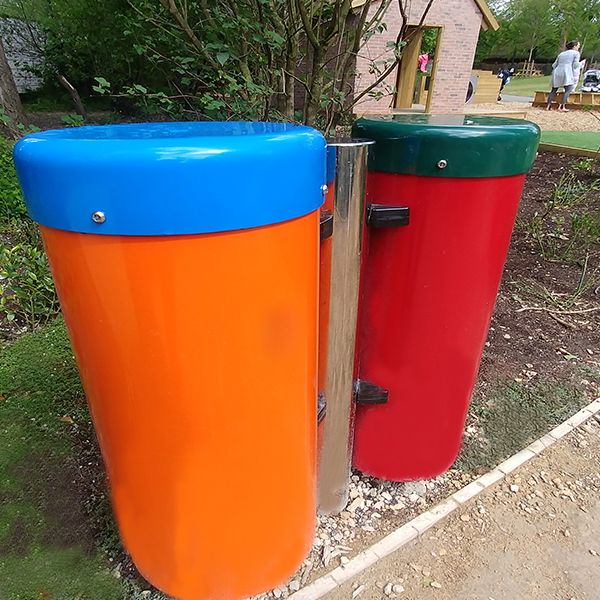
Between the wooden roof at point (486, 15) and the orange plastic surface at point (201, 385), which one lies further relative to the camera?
the wooden roof at point (486, 15)

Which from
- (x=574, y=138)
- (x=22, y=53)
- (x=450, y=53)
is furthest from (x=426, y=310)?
(x=22, y=53)

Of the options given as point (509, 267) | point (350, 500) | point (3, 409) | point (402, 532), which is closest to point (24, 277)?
point (3, 409)

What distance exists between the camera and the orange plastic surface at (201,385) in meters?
0.97

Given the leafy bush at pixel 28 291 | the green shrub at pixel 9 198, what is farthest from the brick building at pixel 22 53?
the leafy bush at pixel 28 291

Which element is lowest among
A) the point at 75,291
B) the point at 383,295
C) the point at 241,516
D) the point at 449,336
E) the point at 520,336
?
the point at 520,336

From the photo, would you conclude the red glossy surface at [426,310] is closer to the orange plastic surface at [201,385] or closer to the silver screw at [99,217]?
the orange plastic surface at [201,385]

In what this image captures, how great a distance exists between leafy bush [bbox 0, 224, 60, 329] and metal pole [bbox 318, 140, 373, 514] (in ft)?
7.39

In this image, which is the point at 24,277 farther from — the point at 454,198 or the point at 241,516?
the point at 454,198

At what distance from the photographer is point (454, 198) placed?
1.45 metres

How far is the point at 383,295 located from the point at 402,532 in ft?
3.11

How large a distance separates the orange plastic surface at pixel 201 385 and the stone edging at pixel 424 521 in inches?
12.9

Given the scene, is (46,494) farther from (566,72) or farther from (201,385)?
(566,72)

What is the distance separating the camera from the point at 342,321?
5.15 feet

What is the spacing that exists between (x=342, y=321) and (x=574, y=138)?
10473 mm
